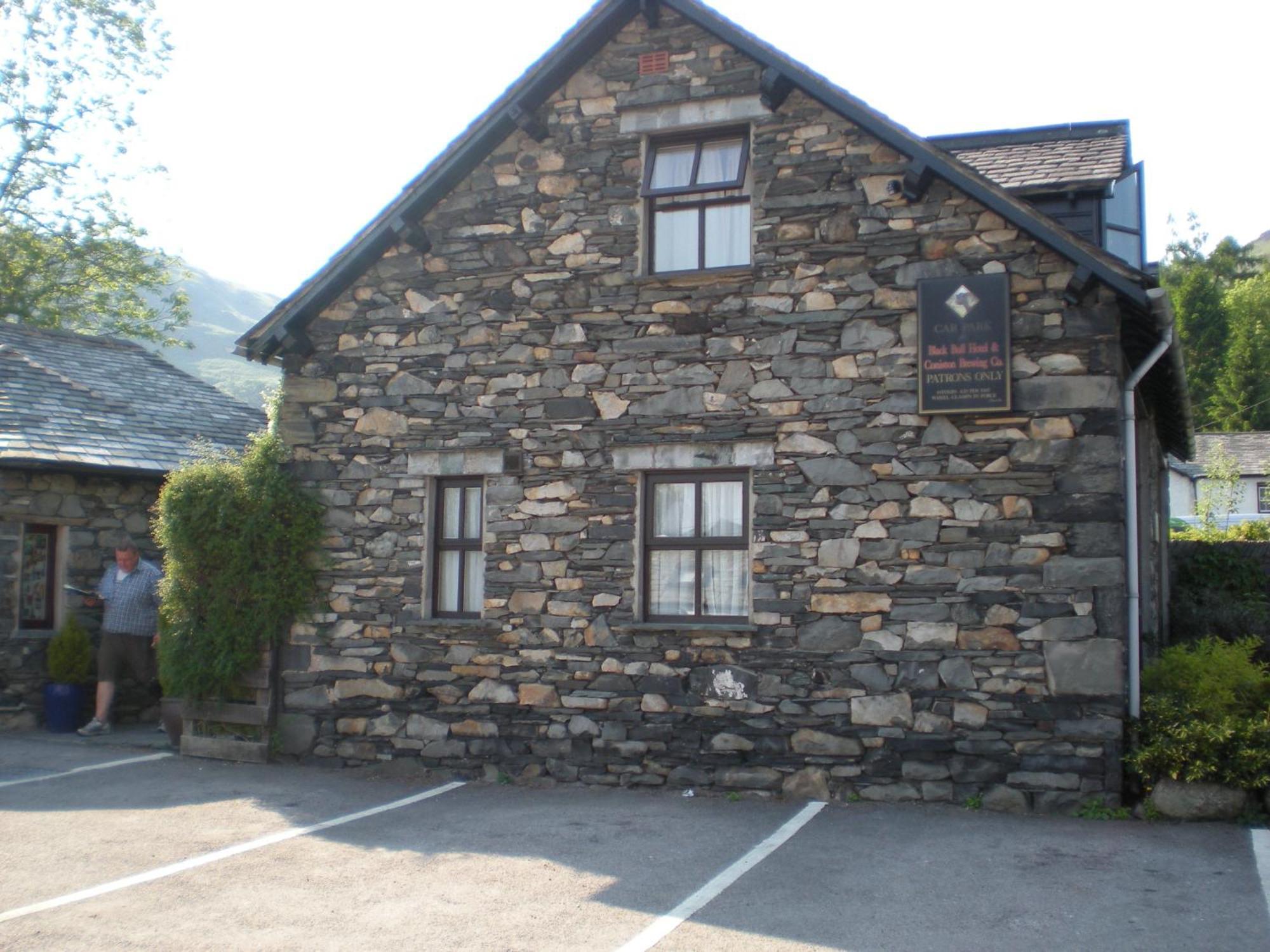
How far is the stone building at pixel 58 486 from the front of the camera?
13172 millimetres

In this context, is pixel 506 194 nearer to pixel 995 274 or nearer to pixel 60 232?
pixel 995 274

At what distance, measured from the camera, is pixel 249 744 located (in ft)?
37.2

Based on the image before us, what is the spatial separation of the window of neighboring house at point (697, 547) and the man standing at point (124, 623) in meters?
6.05

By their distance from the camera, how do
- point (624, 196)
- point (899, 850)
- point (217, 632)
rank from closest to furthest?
point (899, 850) < point (624, 196) < point (217, 632)

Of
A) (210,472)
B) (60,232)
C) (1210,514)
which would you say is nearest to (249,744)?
(210,472)

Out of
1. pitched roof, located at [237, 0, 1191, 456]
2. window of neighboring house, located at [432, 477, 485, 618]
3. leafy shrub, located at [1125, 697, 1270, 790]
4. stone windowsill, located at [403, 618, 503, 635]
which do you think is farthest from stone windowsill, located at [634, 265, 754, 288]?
leafy shrub, located at [1125, 697, 1270, 790]

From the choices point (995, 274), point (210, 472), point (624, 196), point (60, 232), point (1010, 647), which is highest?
point (60, 232)

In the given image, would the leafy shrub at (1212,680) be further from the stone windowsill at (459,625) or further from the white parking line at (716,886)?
the stone windowsill at (459,625)

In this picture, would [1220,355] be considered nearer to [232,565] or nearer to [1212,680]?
[1212,680]

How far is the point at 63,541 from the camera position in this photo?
13719mm

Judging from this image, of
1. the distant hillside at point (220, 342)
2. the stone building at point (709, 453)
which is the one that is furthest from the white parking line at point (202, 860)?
the distant hillside at point (220, 342)

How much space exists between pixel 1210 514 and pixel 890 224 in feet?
85.2

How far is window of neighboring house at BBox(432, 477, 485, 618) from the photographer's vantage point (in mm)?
11117

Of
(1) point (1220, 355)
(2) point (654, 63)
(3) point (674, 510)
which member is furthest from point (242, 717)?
(1) point (1220, 355)
